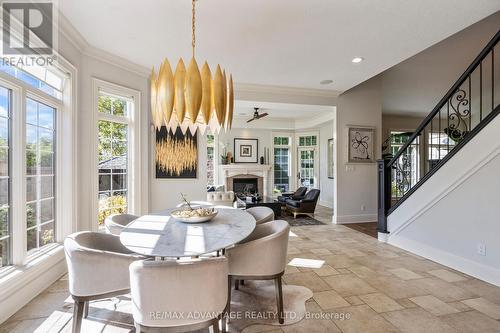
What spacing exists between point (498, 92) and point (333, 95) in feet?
16.8

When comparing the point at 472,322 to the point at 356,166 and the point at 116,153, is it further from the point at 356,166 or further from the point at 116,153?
the point at 116,153

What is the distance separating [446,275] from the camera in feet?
9.64

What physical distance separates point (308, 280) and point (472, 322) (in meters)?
1.40

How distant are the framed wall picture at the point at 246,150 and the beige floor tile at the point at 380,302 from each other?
6582 millimetres

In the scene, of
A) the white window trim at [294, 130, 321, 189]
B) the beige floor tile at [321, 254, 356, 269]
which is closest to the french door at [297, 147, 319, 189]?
the white window trim at [294, 130, 321, 189]

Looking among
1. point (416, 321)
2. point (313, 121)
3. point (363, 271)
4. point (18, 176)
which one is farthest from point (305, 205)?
point (18, 176)

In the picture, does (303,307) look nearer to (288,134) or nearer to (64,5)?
(64,5)

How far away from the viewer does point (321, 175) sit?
27.9 ft

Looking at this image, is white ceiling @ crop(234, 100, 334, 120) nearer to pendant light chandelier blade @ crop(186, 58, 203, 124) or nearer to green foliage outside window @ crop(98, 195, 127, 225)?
green foliage outside window @ crop(98, 195, 127, 225)

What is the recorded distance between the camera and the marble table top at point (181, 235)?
1531 mm

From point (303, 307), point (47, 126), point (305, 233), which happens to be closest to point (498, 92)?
point (305, 233)

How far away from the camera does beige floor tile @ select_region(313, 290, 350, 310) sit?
232 centimetres

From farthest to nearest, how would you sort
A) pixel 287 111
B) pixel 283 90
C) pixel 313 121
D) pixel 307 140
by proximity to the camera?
pixel 307 140
pixel 313 121
pixel 287 111
pixel 283 90

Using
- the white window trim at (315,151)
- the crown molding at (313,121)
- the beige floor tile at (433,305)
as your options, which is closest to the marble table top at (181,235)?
the beige floor tile at (433,305)
